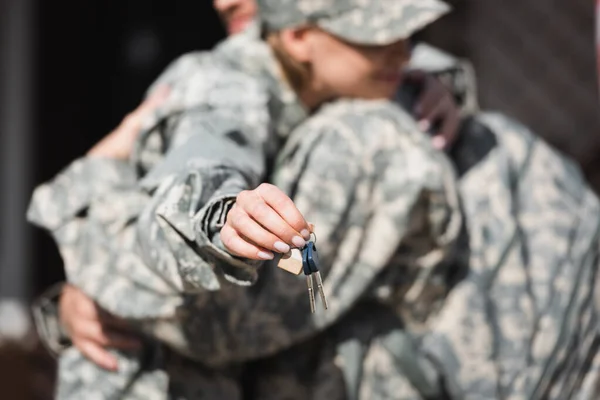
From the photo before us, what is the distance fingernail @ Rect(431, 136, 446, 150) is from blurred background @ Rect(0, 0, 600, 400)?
1785 millimetres

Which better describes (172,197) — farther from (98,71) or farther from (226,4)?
(98,71)

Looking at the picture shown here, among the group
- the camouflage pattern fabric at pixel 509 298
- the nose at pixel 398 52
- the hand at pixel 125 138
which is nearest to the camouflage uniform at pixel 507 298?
the camouflage pattern fabric at pixel 509 298

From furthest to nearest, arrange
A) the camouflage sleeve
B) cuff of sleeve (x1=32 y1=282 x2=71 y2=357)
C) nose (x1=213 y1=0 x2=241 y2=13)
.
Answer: nose (x1=213 y1=0 x2=241 y2=13) < cuff of sleeve (x1=32 y1=282 x2=71 y2=357) < the camouflage sleeve

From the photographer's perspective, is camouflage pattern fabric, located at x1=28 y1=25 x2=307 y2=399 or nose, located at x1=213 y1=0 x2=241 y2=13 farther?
nose, located at x1=213 y1=0 x2=241 y2=13

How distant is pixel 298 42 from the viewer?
2.15 metres

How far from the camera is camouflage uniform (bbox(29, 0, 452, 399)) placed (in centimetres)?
192

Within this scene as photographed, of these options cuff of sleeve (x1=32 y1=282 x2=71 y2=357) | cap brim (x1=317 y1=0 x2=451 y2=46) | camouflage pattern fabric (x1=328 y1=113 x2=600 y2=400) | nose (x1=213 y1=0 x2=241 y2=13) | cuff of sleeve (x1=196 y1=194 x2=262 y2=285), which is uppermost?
cuff of sleeve (x1=196 y1=194 x2=262 y2=285)

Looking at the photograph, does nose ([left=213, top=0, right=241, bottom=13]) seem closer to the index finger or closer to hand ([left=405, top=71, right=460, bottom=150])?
hand ([left=405, top=71, right=460, bottom=150])

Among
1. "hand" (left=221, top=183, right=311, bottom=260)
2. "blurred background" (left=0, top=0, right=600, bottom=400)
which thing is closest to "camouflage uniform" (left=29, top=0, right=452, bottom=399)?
"hand" (left=221, top=183, right=311, bottom=260)

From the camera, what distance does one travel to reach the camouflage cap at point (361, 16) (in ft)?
6.89

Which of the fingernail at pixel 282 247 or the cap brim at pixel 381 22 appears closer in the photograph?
the fingernail at pixel 282 247

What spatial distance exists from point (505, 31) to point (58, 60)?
4.93 feet

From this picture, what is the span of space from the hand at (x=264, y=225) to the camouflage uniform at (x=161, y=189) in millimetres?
239

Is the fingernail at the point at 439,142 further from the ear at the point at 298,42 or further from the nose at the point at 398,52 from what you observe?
the ear at the point at 298,42
